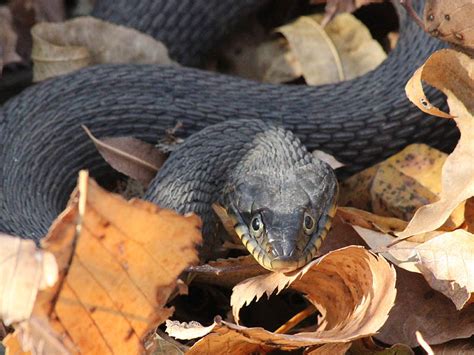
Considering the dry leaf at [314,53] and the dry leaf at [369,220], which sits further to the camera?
the dry leaf at [314,53]

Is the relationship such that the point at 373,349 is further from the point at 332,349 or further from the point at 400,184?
the point at 400,184

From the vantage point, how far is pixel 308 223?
181 inches

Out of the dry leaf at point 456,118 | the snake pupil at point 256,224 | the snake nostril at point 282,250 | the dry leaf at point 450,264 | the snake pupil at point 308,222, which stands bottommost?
the snake pupil at point 256,224

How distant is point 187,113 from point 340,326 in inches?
87.5

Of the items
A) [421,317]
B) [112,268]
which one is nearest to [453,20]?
[421,317]

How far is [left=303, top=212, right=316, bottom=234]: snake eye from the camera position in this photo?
457 centimetres

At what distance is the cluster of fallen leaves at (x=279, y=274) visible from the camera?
337cm

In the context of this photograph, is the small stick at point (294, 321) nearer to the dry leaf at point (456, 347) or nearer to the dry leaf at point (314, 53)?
the dry leaf at point (456, 347)

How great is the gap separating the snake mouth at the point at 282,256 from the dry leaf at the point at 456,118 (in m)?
0.37

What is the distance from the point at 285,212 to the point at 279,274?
379 mm

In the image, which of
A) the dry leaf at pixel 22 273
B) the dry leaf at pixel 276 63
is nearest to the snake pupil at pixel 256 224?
the dry leaf at pixel 22 273

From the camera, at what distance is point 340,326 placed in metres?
4.01

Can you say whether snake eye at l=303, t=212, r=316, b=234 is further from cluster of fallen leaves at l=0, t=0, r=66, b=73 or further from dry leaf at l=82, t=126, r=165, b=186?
cluster of fallen leaves at l=0, t=0, r=66, b=73

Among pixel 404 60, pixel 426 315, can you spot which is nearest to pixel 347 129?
pixel 404 60
